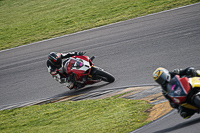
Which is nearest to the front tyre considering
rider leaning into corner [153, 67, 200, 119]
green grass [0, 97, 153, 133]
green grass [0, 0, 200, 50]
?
green grass [0, 97, 153, 133]

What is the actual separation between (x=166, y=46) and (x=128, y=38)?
240cm

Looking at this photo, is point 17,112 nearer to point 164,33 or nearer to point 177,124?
point 177,124

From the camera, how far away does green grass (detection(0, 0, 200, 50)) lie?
59.0ft

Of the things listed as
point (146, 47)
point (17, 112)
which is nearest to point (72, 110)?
point (17, 112)

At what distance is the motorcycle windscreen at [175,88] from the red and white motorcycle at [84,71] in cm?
441

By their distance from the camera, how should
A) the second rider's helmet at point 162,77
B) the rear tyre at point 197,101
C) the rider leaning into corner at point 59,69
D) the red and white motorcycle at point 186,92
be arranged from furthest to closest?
1. the rider leaning into corner at point 59,69
2. the second rider's helmet at point 162,77
3. the red and white motorcycle at point 186,92
4. the rear tyre at point 197,101

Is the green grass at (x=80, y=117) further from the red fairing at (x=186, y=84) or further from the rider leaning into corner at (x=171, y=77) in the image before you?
the red fairing at (x=186, y=84)

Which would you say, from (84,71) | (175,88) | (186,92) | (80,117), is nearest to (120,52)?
(84,71)

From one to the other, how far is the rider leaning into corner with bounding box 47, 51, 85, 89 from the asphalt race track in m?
0.70

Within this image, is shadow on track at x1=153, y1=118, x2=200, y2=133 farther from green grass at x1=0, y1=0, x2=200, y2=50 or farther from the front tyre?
green grass at x1=0, y1=0, x2=200, y2=50

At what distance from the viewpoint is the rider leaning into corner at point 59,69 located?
10609 millimetres

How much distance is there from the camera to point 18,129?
9.01m

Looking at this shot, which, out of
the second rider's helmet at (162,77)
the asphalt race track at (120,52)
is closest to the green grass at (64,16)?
the asphalt race track at (120,52)

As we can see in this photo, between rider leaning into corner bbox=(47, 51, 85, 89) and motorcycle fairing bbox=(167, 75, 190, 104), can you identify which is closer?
motorcycle fairing bbox=(167, 75, 190, 104)
